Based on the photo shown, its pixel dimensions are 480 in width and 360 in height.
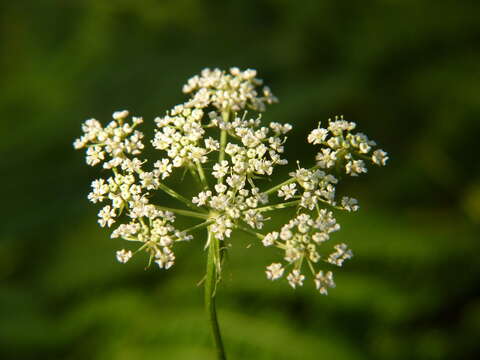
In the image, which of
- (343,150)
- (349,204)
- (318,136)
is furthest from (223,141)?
(349,204)

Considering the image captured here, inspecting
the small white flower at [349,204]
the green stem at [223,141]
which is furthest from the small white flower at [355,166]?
the green stem at [223,141]

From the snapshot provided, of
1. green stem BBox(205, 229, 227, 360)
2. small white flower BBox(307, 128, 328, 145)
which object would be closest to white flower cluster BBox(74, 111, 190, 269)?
green stem BBox(205, 229, 227, 360)

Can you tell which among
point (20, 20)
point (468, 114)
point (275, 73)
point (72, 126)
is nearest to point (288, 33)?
point (275, 73)

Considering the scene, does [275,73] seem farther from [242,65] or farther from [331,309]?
[331,309]

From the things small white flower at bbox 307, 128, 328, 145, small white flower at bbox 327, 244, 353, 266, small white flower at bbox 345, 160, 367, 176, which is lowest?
small white flower at bbox 327, 244, 353, 266

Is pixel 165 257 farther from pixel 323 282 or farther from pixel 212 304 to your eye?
pixel 323 282

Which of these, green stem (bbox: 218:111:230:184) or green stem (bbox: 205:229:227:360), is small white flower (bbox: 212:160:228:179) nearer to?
green stem (bbox: 218:111:230:184)

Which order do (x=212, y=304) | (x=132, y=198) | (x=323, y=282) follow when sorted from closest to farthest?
1. (x=212, y=304)
2. (x=323, y=282)
3. (x=132, y=198)

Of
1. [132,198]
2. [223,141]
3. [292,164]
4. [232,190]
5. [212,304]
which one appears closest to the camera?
[212,304]
